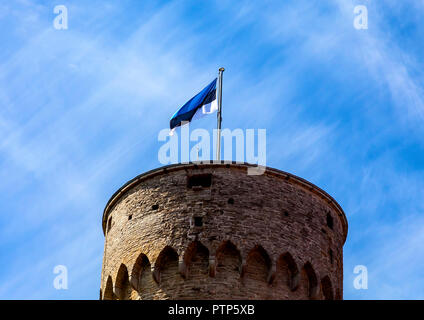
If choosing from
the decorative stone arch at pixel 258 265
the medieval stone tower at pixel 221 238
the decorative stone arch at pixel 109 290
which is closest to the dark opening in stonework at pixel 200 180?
the medieval stone tower at pixel 221 238

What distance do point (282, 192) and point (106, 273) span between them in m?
4.47

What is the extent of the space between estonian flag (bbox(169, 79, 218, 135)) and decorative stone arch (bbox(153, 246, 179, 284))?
15.7 ft

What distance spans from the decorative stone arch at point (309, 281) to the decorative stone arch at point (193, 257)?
2249mm

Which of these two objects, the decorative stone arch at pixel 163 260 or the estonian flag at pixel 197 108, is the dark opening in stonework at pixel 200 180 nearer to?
the decorative stone arch at pixel 163 260

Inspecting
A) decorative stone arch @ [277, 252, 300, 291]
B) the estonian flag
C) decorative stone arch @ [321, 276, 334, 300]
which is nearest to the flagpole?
the estonian flag

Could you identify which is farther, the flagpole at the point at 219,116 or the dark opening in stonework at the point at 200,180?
the flagpole at the point at 219,116

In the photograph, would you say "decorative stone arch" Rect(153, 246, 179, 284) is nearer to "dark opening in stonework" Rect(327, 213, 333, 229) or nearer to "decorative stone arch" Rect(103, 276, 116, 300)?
"decorative stone arch" Rect(103, 276, 116, 300)

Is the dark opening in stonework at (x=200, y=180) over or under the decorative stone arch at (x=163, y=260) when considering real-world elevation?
over

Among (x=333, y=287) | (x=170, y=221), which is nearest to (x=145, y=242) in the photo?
(x=170, y=221)

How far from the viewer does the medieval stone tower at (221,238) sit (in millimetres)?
22875

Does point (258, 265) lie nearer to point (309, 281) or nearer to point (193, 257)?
point (309, 281)
